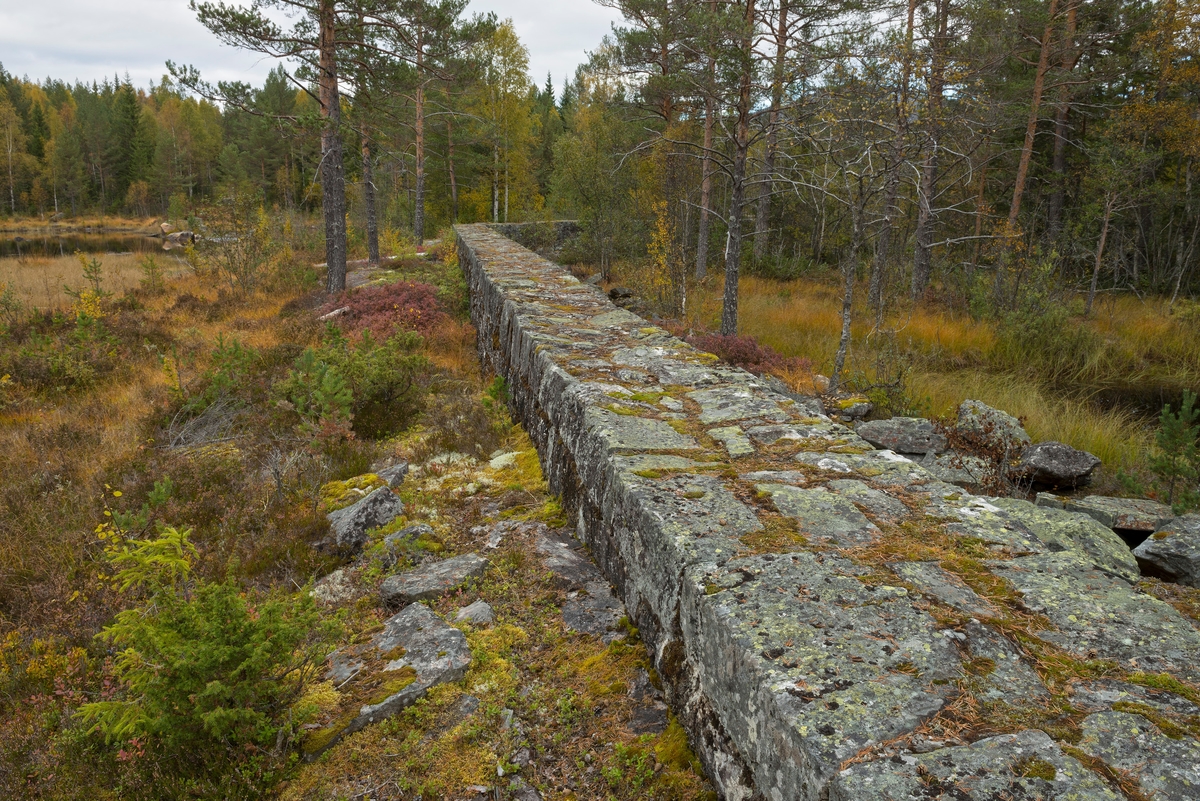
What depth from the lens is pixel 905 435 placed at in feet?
19.1

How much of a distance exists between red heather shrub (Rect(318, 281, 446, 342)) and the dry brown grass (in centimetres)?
504

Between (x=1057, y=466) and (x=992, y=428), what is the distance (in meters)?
0.57

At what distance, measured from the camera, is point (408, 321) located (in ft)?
30.0

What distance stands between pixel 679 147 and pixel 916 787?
18.1 m

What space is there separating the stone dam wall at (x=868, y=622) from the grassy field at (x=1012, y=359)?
4746mm

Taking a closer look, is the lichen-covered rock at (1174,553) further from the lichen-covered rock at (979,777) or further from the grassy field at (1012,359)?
the lichen-covered rock at (979,777)

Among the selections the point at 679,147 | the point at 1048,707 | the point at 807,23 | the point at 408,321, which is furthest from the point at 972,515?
the point at 679,147

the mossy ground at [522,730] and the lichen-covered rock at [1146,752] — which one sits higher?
the lichen-covered rock at [1146,752]

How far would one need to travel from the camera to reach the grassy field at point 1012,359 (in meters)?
7.17

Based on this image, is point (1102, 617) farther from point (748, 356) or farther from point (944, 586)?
point (748, 356)

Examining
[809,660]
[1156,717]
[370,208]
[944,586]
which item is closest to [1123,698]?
[1156,717]

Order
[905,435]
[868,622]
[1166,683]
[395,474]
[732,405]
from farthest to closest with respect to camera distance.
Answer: [905,435] < [395,474] < [732,405] < [868,622] < [1166,683]

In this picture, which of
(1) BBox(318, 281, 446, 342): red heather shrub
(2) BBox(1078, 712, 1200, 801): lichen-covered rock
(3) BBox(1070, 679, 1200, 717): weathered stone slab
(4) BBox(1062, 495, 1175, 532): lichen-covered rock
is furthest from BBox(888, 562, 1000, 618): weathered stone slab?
(1) BBox(318, 281, 446, 342): red heather shrub

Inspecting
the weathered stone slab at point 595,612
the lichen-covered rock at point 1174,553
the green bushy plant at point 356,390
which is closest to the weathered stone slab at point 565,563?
the weathered stone slab at point 595,612
